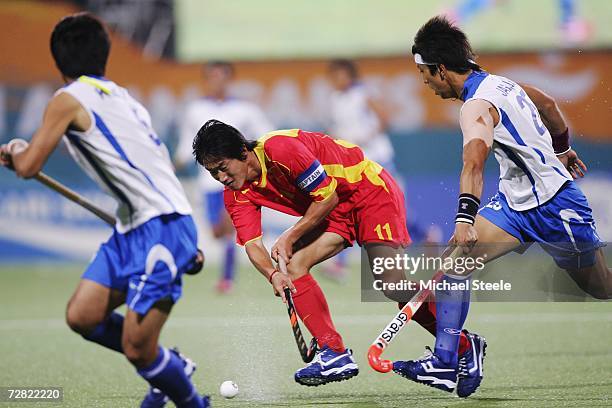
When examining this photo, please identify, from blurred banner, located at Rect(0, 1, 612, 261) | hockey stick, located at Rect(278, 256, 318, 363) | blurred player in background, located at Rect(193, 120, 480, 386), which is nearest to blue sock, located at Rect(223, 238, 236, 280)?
blurred banner, located at Rect(0, 1, 612, 261)

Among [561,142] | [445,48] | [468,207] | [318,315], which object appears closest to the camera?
[468,207]

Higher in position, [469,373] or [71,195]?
[71,195]

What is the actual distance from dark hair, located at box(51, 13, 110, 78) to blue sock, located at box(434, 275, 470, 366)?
87.1 inches

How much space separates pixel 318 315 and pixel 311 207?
644 mm

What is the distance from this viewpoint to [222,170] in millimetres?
5414

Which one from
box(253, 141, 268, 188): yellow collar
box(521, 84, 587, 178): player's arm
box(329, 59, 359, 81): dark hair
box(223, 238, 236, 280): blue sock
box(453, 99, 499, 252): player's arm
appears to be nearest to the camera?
box(453, 99, 499, 252): player's arm

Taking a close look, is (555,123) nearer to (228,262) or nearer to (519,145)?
(519,145)

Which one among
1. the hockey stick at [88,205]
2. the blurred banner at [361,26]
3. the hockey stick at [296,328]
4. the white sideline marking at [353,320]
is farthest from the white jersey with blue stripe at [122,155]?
the blurred banner at [361,26]

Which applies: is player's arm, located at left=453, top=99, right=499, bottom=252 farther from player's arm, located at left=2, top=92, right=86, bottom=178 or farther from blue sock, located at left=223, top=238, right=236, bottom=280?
blue sock, located at left=223, top=238, right=236, bottom=280

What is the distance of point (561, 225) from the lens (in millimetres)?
5637

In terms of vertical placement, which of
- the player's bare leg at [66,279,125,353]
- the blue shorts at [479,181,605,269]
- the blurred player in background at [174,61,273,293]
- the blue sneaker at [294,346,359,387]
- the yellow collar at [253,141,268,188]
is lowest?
the blue sneaker at [294,346,359,387]

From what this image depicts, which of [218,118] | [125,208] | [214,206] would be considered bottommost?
[125,208]

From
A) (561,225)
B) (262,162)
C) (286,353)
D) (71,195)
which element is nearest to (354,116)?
(286,353)

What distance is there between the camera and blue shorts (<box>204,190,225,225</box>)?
11.6 metres
